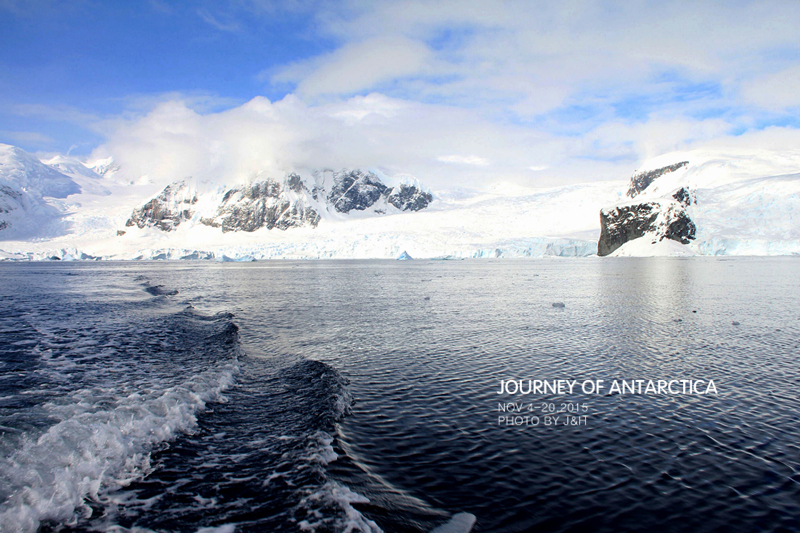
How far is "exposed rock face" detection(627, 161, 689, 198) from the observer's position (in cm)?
16862

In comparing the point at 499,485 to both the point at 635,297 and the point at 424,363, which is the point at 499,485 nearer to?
the point at 424,363

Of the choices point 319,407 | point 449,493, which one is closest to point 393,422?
point 319,407

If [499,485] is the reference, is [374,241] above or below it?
above

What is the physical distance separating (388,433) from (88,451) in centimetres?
430

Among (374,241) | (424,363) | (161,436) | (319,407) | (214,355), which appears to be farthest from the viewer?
(374,241)

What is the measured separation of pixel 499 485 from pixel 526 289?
25.3 meters

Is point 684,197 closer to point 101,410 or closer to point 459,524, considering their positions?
point 459,524

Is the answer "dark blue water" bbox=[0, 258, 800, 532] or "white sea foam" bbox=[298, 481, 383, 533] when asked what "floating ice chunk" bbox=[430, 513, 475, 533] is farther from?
"white sea foam" bbox=[298, 481, 383, 533]

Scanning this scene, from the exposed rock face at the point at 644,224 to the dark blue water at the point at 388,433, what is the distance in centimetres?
9037

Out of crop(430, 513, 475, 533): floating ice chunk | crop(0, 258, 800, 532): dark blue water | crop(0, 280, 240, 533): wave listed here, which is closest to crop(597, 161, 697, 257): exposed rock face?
crop(0, 258, 800, 532): dark blue water

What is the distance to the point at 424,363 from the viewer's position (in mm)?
11422

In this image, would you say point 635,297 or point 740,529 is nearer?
point 740,529

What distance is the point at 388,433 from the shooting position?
731cm

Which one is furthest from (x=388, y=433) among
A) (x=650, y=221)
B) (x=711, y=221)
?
(x=711, y=221)
